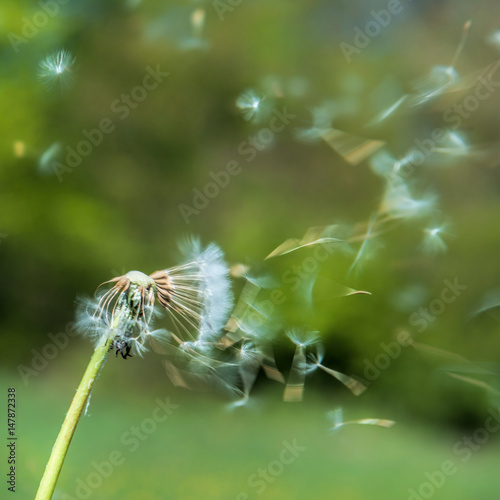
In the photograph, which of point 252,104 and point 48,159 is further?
point 48,159

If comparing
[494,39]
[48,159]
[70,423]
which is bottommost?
[70,423]

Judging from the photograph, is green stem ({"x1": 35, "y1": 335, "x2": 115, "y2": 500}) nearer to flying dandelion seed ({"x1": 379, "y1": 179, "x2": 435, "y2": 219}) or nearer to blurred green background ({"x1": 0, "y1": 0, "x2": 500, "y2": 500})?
blurred green background ({"x1": 0, "y1": 0, "x2": 500, "y2": 500})

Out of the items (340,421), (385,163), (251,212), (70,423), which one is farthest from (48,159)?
(70,423)

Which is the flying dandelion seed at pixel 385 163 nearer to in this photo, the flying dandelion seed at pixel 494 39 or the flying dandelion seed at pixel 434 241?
the flying dandelion seed at pixel 434 241

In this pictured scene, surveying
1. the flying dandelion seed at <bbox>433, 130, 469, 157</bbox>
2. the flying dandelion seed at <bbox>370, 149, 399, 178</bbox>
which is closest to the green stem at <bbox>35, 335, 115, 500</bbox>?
the flying dandelion seed at <bbox>370, 149, 399, 178</bbox>

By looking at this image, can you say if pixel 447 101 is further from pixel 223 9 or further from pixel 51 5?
pixel 51 5

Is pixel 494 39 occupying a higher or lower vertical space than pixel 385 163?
higher

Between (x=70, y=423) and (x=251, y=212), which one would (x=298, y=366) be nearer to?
(x=251, y=212)
